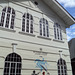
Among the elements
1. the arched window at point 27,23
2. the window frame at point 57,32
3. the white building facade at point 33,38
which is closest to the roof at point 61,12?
the white building facade at point 33,38

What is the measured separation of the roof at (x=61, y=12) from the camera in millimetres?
10523

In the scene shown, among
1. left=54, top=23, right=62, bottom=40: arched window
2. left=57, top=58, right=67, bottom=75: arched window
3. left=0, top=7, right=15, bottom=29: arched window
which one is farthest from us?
A: left=54, top=23, right=62, bottom=40: arched window

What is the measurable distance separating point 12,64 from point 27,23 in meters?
4.15

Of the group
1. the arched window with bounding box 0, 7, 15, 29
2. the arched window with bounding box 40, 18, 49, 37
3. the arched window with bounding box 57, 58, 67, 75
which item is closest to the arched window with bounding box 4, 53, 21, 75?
the arched window with bounding box 0, 7, 15, 29

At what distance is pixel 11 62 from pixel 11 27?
9.96 ft

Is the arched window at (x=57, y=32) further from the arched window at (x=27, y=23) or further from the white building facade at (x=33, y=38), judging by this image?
the arched window at (x=27, y=23)

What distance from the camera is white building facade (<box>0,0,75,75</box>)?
24.3 feet

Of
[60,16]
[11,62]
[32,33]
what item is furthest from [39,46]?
[60,16]

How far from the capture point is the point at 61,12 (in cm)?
1112

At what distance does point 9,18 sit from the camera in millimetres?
8305

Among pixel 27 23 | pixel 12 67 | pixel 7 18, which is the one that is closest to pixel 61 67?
pixel 12 67

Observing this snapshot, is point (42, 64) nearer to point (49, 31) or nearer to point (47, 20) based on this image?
point (49, 31)

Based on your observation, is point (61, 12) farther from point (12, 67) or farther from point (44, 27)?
point (12, 67)

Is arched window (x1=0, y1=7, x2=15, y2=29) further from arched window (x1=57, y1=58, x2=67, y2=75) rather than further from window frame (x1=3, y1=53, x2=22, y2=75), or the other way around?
arched window (x1=57, y1=58, x2=67, y2=75)
